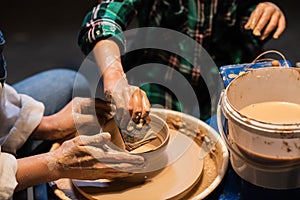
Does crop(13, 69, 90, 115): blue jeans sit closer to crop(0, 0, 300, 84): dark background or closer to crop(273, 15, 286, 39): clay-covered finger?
crop(273, 15, 286, 39): clay-covered finger

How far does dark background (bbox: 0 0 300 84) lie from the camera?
3.14 meters

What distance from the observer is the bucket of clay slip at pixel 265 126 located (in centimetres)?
105

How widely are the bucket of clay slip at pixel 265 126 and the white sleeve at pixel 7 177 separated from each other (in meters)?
0.57

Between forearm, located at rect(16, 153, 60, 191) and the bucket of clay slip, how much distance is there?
0.48m

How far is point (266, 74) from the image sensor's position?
1.22 meters

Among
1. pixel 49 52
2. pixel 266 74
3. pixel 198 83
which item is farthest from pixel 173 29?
pixel 49 52

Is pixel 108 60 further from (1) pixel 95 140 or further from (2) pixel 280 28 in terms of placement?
(2) pixel 280 28

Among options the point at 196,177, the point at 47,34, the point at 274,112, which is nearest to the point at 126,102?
the point at 196,177

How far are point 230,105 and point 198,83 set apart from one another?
2.41ft

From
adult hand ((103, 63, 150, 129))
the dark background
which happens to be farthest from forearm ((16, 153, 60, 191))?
the dark background

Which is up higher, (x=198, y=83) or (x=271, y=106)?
(x=271, y=106)

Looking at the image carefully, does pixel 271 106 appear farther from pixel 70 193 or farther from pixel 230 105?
pixel 70 193

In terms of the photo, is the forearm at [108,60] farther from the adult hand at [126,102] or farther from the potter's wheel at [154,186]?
the potter's wheel at [154,186]

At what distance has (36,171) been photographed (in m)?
1.31
